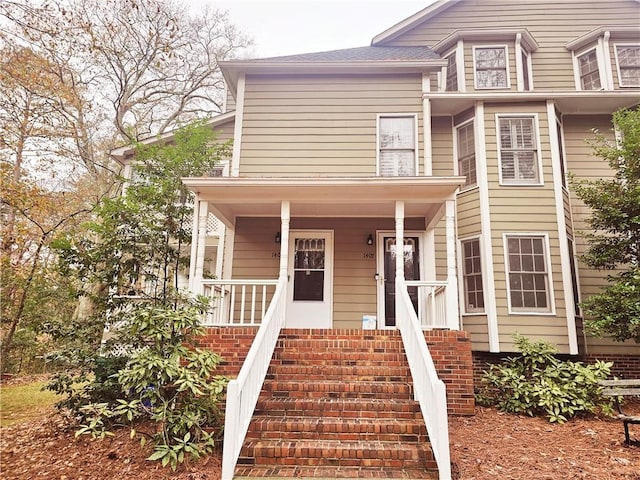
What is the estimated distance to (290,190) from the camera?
6352 mm

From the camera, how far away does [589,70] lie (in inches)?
358

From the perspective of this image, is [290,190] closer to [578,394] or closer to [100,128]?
[578,394]

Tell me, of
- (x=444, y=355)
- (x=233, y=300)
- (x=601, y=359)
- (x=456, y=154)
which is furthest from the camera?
(x=456, y=154)


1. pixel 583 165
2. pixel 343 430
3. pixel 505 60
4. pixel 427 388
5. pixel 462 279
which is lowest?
pixel 343 430

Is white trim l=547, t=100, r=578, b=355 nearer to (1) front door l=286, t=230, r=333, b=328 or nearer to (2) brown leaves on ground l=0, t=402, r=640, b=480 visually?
(2) brown leaves on ground l=0, t=402, r=640, b=480

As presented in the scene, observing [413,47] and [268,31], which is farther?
[268,31]

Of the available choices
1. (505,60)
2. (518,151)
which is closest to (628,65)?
(505,60)

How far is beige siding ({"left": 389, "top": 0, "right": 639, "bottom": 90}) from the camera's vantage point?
9305mm

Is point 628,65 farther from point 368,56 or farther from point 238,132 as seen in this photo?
point 238,132

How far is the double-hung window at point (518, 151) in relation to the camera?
805 centimetres

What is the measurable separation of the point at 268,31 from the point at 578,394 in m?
18.2

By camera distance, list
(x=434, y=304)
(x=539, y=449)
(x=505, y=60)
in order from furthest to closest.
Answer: (x=505, y=60) < (x=434, y=304) < (x=539, y=449)

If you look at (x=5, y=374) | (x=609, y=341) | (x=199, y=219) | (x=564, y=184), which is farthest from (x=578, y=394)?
(x=5, y=374)

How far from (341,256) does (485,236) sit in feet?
9.62
